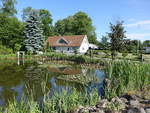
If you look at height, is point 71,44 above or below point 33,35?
below

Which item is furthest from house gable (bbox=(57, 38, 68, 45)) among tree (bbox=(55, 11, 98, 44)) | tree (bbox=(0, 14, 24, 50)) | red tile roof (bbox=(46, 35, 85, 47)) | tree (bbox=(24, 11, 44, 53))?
tree (bbox=(55, 11, 98, 44))

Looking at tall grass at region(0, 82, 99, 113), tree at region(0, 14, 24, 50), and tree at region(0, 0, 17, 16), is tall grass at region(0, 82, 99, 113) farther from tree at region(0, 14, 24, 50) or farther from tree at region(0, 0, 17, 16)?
tree at region(0, 0, 17, 16)

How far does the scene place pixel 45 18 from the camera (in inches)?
1928

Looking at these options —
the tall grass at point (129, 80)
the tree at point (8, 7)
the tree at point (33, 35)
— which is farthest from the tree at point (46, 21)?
the tall grass at point (129, 80)

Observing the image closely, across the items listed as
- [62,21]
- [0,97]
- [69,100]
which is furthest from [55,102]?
[62,21]

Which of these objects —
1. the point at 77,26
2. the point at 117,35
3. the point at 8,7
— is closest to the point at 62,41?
the point at 8,7

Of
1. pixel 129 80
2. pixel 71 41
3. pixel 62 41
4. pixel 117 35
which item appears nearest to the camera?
pixel 129 80

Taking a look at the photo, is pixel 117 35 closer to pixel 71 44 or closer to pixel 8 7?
pixel 71 44

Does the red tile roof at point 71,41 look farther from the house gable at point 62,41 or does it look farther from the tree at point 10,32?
the tree at point 10,32

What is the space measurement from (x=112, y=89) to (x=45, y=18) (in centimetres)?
4584

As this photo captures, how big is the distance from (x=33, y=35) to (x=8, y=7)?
9.33 metres

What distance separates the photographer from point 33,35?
2980cm

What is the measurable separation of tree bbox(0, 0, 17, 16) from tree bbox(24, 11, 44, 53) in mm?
6346

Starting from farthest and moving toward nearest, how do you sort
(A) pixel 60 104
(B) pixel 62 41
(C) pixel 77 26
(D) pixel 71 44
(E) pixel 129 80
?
(C) pixel 77 26 → (B) pixel 62 41 → (D) pixel 71 44 → (E) pixel 129 80 → (A) pixel 60 104
